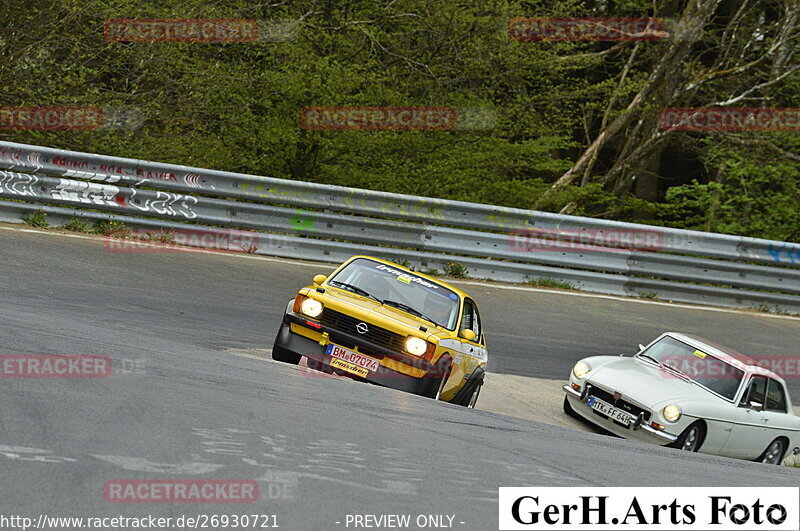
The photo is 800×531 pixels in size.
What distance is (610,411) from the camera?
947cm

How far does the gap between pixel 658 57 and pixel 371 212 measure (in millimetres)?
11582

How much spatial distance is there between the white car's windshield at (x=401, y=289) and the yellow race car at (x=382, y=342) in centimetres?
2

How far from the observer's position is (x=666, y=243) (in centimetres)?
1526

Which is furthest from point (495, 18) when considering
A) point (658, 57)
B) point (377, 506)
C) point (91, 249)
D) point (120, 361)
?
point (377, 506)

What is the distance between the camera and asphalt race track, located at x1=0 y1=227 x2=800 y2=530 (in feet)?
11.3

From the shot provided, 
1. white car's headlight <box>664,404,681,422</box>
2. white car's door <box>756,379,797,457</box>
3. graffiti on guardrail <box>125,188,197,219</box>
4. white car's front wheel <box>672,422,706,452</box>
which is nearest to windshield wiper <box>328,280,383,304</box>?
white car's headlight <box>664,404,681,422</box>

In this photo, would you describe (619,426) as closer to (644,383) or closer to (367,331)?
(644,383)

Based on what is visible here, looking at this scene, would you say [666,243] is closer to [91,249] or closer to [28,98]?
[91,249]

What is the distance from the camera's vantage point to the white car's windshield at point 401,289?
29.3 feet

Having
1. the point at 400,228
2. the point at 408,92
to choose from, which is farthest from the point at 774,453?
the point at 408,92

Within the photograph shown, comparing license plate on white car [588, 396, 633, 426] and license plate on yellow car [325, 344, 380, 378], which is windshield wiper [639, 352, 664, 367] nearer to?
license plate on white car [588, 396, 633, 426]

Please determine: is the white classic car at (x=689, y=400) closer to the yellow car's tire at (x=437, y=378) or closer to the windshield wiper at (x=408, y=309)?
the windshield wiper at (x=408, y=309)

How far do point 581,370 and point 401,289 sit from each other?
6.92ft

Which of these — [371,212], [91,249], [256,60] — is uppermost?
[256,60]
